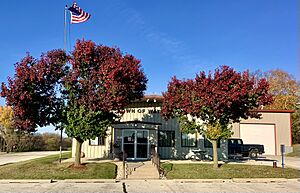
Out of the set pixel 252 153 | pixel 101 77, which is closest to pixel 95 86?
pixel 101 77

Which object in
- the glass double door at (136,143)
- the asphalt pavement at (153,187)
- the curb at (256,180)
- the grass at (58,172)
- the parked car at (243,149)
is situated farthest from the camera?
the parked car at (243,149)

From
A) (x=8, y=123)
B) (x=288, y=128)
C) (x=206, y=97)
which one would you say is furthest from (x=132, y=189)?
(x=8, y=123)

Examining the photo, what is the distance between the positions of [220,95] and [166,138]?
29.7ft

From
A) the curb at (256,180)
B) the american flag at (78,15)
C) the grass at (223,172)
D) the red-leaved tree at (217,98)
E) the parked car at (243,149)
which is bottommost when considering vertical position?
the curb at (256,180)

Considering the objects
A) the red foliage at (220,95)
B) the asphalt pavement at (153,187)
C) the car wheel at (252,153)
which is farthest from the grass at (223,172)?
the car wheel at (252,153)

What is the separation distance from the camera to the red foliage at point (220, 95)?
659 inches

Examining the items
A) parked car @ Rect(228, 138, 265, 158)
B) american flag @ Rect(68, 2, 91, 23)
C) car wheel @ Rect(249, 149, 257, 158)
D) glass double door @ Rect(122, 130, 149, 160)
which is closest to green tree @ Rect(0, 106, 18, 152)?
glass double door @ Rect(122, 130, 149, 160)

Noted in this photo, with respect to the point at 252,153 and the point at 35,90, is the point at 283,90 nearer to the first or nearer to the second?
the point at 252,153

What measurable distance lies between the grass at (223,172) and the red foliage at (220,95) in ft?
9.59

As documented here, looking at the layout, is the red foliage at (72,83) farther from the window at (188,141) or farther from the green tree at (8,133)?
the green tree at (8,133)

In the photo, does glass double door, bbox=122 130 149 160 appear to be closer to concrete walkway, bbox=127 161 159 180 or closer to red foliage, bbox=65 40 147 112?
concrete walkway, bbox=127 161 159 180

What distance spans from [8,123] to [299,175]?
121ft

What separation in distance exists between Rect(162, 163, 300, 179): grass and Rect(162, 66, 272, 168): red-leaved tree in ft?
3.28

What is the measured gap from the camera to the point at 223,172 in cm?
1706
